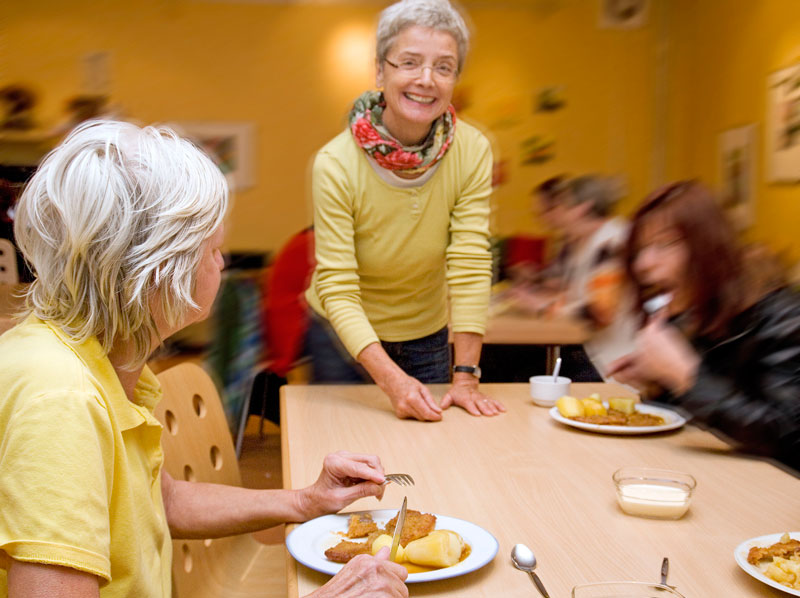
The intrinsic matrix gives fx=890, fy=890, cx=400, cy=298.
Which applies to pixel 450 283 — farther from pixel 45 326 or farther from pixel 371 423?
pixel 45 326

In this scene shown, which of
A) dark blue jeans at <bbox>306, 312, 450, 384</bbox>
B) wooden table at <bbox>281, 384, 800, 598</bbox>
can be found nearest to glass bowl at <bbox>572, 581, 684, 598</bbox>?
wooden table at <bbox>281, 384, 800, 598</bbox>

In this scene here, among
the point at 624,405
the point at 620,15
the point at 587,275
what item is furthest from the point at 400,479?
the point at 620,15

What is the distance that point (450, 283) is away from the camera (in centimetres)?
205

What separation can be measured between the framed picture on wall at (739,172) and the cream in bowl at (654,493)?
2.75m

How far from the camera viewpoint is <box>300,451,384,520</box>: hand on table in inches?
45.4

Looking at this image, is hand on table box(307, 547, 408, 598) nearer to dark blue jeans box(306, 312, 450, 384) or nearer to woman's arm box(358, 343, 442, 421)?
woman's arm box(358, 343, 442, 421)

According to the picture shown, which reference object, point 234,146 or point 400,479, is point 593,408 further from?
point 234,146

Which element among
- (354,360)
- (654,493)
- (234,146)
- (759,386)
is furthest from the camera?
(234,146)

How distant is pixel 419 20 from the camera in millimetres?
1893

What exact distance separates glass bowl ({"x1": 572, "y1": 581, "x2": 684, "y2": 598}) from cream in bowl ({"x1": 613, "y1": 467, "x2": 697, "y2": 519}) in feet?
1.10

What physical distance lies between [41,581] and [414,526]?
0.42 m

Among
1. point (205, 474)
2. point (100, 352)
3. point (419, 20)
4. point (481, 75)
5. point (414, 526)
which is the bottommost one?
point (205, 474)

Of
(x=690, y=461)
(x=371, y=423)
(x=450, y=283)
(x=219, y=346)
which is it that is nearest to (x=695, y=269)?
(x=690, y=461)

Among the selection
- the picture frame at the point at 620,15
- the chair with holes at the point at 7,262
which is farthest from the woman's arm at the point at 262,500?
the picture frame at the point at 620,15
